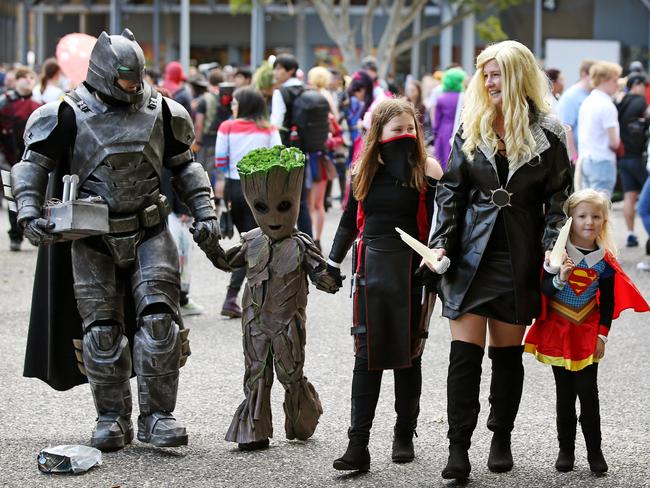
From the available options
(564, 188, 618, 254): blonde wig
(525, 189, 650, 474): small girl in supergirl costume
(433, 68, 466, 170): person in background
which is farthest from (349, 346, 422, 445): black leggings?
(433, 68, 466, 170): person in background

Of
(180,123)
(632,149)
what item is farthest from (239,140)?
(632,149)

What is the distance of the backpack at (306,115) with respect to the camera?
12102 millimetres

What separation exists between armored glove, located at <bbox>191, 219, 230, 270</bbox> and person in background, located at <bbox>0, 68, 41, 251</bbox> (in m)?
9.50

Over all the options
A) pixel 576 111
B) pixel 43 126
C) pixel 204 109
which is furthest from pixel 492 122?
pixel 204 109

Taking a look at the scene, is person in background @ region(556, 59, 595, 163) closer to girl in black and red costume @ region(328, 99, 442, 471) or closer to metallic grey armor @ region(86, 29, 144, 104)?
girl in black and red costume @ region(328, 99, 442, 471)

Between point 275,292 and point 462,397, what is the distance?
1073 mm

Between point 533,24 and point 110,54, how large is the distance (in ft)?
132

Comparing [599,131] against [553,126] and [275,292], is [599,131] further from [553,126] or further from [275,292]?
[553,126]

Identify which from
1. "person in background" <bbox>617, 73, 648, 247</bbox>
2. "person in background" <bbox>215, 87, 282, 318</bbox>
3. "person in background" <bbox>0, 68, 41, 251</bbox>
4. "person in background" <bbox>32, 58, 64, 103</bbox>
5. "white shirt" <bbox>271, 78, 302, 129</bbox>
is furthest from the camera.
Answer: "person in background" <bbox>32, 58, 64, 103</bbox>

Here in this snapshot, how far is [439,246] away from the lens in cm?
566

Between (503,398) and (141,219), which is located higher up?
(141,219)

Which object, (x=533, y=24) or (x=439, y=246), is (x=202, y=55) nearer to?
(x=533, y=24)

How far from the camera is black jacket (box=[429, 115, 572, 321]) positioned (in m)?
5.63

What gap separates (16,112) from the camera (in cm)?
1568
